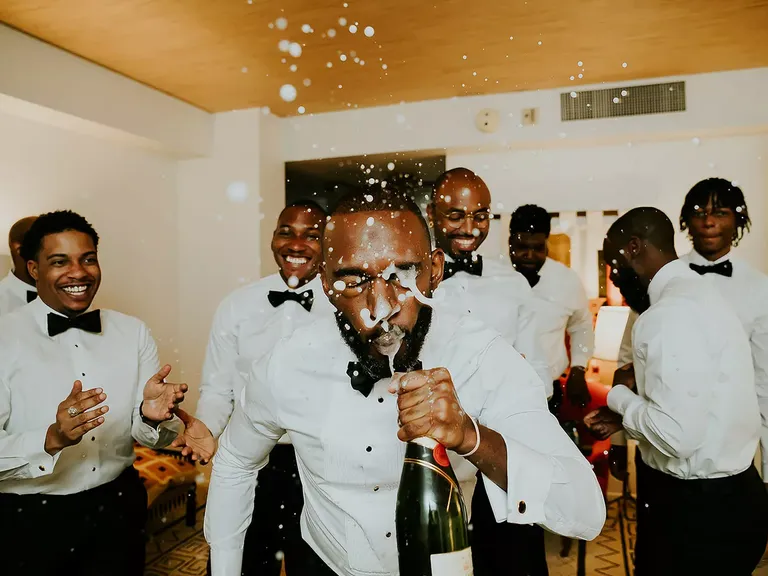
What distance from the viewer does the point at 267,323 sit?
2576mm

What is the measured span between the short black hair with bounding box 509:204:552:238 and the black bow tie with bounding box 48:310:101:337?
8.26 ft

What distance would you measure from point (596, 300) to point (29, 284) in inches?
153

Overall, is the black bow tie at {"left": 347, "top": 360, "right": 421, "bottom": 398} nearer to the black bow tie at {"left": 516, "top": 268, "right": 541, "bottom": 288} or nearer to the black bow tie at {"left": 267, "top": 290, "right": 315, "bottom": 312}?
the black bow tie at {"left": 267, "top": 290, "right": 315, "bottom": 312}

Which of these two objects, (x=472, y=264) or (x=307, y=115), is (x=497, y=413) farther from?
(x=307, y=115)

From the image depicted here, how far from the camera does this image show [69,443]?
1.61m

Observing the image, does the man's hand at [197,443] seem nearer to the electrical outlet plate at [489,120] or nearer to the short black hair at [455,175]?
the short black hair at [455,175]

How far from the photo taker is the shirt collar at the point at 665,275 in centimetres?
194

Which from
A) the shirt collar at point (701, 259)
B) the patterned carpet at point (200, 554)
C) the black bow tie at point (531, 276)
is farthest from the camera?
the black bow tie at point (531, 276)

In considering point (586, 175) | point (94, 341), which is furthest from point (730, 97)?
point (94, 341)

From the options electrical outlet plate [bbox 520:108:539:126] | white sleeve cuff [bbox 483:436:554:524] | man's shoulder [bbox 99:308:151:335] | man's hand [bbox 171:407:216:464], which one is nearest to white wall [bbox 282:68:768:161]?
electrical outlet plate [bbox 520:108:539:126]

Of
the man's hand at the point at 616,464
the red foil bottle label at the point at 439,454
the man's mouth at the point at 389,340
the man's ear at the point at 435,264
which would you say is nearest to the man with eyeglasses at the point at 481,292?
the man's hand at the point at 616,464

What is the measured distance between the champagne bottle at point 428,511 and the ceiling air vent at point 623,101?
4034mm

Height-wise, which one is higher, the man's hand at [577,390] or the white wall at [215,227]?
the white wall at [215,227]

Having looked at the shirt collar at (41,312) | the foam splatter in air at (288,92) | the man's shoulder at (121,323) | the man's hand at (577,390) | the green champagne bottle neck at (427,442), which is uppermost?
the foam splatter in air at (288,92)
